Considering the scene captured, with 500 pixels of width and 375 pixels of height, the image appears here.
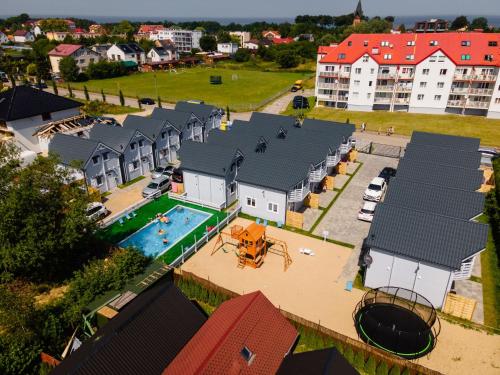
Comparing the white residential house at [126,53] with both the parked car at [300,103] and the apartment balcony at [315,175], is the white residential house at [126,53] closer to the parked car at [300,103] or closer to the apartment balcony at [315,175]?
the parked car at [300,103]

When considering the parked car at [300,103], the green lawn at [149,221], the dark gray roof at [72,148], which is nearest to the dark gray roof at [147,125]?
the dark gray roof at [72,148]

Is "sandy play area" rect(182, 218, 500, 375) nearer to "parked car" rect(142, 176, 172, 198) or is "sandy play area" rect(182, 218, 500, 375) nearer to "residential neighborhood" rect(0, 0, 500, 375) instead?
"residential neighborhood" rect(0, 0, 500, 375)

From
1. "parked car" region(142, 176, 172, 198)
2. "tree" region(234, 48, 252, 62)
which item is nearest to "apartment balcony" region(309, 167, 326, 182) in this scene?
"parked car" region(142, 176, 172, 198)

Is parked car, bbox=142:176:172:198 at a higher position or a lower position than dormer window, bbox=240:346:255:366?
lower

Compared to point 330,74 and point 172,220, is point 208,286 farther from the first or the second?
point 330,74

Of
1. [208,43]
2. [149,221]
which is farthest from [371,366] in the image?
[208,43]

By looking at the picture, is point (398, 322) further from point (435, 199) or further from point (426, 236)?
point (435, 199)

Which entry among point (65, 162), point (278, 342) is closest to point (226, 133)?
point (65, 162)
